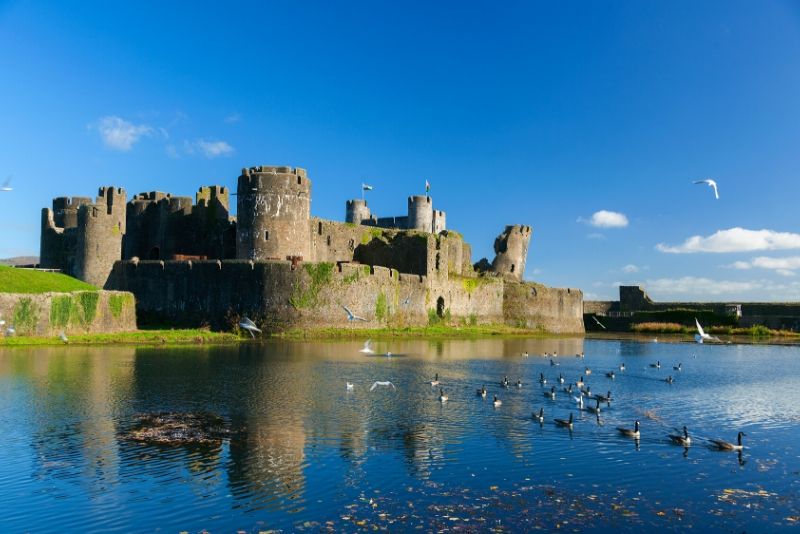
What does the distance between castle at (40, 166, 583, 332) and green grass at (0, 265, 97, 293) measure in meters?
2.76

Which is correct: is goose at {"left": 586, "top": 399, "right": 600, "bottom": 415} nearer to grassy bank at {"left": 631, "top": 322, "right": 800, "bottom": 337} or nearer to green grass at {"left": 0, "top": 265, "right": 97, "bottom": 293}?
green grass at {"left": 0, "top": 265, "right": 97, "bottom": 293}

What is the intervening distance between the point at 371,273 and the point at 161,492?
112 feet

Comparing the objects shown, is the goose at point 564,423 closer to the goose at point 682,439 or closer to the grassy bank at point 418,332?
the goose at point 682,439

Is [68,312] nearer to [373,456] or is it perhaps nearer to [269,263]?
[269,263]

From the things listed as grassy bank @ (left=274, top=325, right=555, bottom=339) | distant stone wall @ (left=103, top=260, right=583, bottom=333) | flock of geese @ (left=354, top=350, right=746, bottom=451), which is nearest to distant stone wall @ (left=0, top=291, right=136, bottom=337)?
distant stone wall @ (left=103, top=260, right=583, bottom=333)

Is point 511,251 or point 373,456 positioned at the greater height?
point 511,251

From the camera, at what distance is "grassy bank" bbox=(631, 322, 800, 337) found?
Result: 6078 cm

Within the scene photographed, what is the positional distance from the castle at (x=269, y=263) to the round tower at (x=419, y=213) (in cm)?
801

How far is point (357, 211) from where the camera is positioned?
73.3 m

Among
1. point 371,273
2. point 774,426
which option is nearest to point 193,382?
point 774,426

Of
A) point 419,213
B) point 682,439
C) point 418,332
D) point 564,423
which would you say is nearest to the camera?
point 682,439

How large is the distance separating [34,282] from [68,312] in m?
4.79

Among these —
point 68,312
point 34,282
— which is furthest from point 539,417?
point 34,282

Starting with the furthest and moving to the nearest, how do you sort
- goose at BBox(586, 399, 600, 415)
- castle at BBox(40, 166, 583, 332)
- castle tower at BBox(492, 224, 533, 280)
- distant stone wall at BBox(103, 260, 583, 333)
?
castle tower at BBox(492, 224, 533, 280) < castle at BBox(40, 166, 583, 332) < distant stone wall at BBox(103, 260, 583, 333) < goose at BBox(586, 399, 600, 415)
